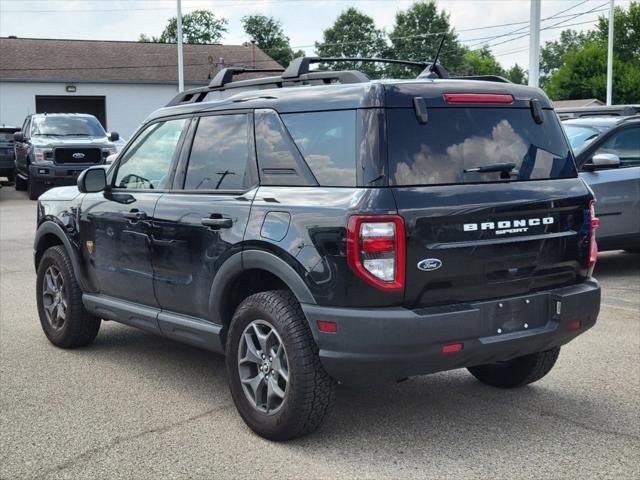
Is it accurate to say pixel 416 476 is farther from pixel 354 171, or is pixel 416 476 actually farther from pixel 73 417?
pixel 73 417


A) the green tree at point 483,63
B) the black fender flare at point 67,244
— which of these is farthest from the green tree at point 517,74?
the black fender flare at point 67,244

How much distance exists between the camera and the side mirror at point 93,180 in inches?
238

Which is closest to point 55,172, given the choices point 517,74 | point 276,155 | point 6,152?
point 6,152

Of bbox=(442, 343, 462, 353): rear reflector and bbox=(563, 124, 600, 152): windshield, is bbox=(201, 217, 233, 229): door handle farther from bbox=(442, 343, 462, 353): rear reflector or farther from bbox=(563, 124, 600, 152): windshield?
bbox=(563, 124, 600, 152): windshield

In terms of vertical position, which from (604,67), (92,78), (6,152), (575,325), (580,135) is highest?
(604,67)

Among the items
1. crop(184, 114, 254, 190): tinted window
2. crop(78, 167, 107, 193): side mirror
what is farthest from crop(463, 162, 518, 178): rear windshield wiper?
crop(78, 167, 107, 193): side mirror

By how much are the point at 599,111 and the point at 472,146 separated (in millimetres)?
8712

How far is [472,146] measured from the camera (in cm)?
438

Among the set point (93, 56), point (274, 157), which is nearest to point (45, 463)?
point (274, 157)

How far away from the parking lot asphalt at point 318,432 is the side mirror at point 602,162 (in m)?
3.15

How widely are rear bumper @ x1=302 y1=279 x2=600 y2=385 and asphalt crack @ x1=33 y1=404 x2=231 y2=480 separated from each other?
3.69ft

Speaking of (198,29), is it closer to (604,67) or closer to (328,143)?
(604,67)

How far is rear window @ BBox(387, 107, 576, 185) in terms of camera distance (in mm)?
4172

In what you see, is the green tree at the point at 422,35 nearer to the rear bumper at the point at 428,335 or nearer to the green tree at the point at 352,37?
the green tree at the point at 352,37
